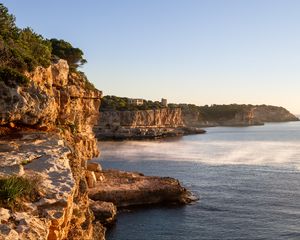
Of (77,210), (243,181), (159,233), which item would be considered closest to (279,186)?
(243,181)

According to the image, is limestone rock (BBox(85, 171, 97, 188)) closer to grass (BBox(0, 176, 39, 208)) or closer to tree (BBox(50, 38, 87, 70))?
tree (BBox(50, 38, 87, 70))

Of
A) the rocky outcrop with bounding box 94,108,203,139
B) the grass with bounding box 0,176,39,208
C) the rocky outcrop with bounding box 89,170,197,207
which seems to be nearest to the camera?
the grass with bounding box 0,176,39,208

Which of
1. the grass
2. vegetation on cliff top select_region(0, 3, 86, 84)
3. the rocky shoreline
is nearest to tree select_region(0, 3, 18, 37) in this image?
vegetation on cliff top select_region(0, 3, 86, 84)

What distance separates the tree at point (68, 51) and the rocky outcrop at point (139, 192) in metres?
17.3

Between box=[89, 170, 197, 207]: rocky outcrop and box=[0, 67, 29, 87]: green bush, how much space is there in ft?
98.8

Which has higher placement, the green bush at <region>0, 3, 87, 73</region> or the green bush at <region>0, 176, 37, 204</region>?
the green bush at <region>0, 3, 87, 73</region>

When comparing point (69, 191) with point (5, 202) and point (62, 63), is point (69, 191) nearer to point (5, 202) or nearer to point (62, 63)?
point (5, 202)

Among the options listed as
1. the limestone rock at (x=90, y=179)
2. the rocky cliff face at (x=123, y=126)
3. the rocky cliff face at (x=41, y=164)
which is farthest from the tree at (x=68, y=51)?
the rocky cliff face at (x=123, y=126)

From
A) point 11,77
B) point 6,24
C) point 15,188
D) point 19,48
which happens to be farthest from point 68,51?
point 15,188

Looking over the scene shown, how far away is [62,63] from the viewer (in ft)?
130

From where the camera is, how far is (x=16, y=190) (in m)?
17.7

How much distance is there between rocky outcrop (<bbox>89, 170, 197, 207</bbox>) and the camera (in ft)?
176

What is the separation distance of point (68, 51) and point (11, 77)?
38187mm

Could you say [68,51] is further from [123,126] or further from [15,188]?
[123,126]
